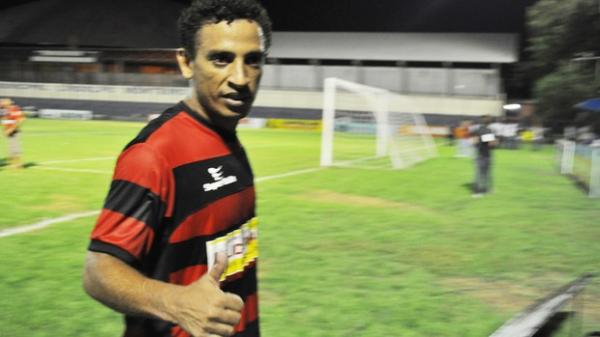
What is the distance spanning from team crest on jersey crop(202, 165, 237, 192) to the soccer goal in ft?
55.0

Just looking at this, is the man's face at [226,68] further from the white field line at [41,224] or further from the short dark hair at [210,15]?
the white field line at [41,224]

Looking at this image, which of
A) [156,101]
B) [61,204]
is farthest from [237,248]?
[156,101]

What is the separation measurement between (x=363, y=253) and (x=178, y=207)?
6.68 m

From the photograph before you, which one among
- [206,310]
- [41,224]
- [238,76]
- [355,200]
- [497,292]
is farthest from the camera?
[355,200]

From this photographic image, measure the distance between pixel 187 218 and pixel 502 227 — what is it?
956 cm

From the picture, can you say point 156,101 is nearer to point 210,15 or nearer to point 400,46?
point 400,46

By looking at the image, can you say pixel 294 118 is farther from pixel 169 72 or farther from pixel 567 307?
pixel 567 307

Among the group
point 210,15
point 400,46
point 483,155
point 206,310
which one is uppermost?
point 400,46

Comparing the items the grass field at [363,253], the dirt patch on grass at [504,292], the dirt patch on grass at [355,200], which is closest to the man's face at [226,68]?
the grass field at [363,253]

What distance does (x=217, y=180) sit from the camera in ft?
6.11

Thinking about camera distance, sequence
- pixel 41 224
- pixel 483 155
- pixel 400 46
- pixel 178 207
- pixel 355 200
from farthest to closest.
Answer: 1. pixel 400 46
2. pixel 483 155
3. pixel 355 200
4. pixel 41 224
5. pixel 178 207

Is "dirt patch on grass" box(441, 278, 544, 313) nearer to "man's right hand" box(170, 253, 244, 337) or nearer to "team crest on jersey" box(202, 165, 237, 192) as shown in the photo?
"team crest on jersey" box(202, 165, 237, 192)

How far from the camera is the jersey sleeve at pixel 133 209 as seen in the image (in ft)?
5.16

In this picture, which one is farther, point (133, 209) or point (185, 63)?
point (185, 63)
